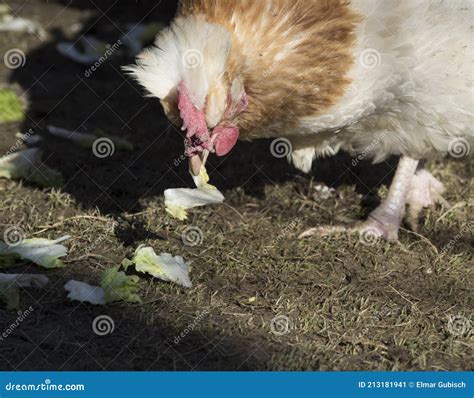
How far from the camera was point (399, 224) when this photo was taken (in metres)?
4.98

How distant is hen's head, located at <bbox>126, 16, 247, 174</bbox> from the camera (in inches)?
144

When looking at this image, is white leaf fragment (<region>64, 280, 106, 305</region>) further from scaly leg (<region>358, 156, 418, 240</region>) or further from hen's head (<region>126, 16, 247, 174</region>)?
scaly leg (<region>358, 156, 418, 240</region>)

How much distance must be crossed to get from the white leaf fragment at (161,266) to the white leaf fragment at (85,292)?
25 centimetres

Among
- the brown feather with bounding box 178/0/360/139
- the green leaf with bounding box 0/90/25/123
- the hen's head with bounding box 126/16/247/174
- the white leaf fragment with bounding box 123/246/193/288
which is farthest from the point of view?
the green leaf with bounding box 0/90/25/123


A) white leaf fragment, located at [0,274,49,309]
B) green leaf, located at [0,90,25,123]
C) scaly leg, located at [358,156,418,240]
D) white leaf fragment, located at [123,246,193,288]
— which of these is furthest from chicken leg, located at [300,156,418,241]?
green leaf, located at [0,90,25,123]

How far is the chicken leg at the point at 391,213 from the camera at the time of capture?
191 inches

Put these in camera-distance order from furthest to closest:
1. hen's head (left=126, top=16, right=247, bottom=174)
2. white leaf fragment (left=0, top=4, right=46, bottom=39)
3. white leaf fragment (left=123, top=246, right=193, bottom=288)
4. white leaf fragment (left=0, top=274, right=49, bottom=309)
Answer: white leaf fragment (left=0, top=4, right=46, bottom=39), white leaf fragment (left=123, top=246, right=193, bottom=288), white leaf fragment (left=0, top=274, right=49, bottom=309), hen's head (left=126, top=16, right=247, bottom=174)

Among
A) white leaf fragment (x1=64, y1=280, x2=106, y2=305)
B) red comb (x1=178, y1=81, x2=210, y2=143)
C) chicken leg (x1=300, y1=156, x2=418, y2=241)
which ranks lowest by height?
white leaf fragment (x1=64, y1=280, x2=106, y2=305)

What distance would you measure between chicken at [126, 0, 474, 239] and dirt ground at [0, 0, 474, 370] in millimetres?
659

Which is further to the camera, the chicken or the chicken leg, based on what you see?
the chicken leg

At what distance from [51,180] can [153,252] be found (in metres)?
1.26

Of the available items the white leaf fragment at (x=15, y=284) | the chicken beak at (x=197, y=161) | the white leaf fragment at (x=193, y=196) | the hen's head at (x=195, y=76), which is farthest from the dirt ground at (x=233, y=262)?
the hen's head at (x=195, y=76)

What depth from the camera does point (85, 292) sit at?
4.03m

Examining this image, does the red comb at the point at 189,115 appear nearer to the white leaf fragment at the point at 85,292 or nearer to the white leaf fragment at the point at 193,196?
the white leaf fragment at the point at 193,196
